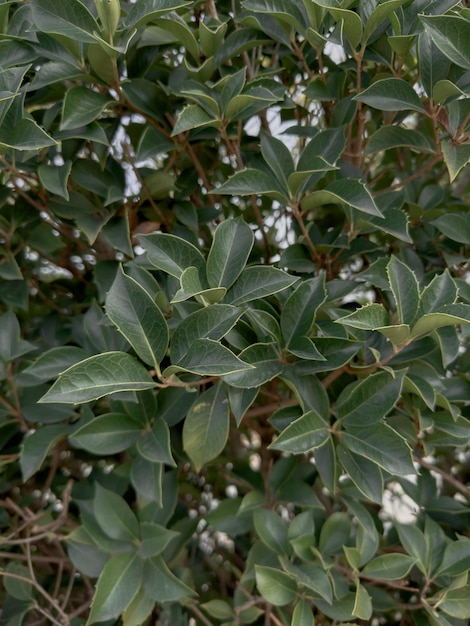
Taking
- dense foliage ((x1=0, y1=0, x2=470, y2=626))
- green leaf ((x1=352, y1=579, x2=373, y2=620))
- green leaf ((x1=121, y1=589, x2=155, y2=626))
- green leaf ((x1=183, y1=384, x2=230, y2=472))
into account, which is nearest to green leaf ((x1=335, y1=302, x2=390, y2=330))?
dense foliage ((x1=0, y1=0, x2=470, y2=626))

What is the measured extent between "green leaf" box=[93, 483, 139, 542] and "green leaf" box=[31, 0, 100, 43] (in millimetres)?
524

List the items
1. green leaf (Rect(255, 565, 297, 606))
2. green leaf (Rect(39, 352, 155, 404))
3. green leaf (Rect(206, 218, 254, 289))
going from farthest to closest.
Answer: green leaf (Rect(255, 565, 297, 606)), green leaf (Rect(206, 218, 254, 289)), green leaf (Rect(39, 352, 155, 404))

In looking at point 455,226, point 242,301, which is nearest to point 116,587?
point 242,301

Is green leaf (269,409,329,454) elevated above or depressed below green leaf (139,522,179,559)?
above

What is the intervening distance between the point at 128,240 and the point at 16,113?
0.19 m

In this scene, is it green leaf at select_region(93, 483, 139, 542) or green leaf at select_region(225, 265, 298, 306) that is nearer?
green leaf at select_region(225, 265, 298, 306)

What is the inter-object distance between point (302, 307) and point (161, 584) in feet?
1.29

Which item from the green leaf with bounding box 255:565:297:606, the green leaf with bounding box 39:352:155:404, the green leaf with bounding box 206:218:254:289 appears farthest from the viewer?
the green leaf with bounding box 255:565:297:606

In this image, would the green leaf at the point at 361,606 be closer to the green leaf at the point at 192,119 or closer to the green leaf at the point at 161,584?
the green leaf at the point at 161,584

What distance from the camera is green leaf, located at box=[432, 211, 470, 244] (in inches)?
29.6

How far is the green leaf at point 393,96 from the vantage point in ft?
2.12

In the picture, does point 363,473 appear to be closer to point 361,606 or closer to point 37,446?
point 361,606

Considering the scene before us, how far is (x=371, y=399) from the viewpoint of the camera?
2.04ft

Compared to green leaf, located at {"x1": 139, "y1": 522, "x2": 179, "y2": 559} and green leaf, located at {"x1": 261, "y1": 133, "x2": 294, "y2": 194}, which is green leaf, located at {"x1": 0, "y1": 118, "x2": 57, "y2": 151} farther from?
green leaf, located at {"x1": 139, "y1": 522, "x2": 179, "y2": 559}
